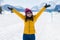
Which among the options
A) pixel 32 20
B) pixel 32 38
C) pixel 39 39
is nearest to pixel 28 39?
pixel 32 38

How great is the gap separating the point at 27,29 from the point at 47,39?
177 cm

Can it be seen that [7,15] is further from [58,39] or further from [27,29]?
[27,29]

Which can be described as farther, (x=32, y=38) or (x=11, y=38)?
(x=11, y=38)

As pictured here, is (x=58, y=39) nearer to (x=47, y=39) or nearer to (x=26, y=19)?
(x=47, y=39)

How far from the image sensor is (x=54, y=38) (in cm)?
649

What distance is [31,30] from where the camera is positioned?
464 cm

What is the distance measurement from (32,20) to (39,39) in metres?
1.75

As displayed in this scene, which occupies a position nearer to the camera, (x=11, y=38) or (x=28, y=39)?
(x=28, y=39)

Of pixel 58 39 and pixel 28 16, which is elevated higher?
pixel 28 16

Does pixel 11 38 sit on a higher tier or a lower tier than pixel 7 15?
lower

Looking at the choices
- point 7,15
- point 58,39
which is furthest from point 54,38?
point 7,15

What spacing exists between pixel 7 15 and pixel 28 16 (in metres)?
12.2

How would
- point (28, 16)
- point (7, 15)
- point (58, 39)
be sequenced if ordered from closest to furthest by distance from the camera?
point (28, 16), point (58, 39), point (7, 15)

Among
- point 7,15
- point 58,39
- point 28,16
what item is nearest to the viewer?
point 28,16
